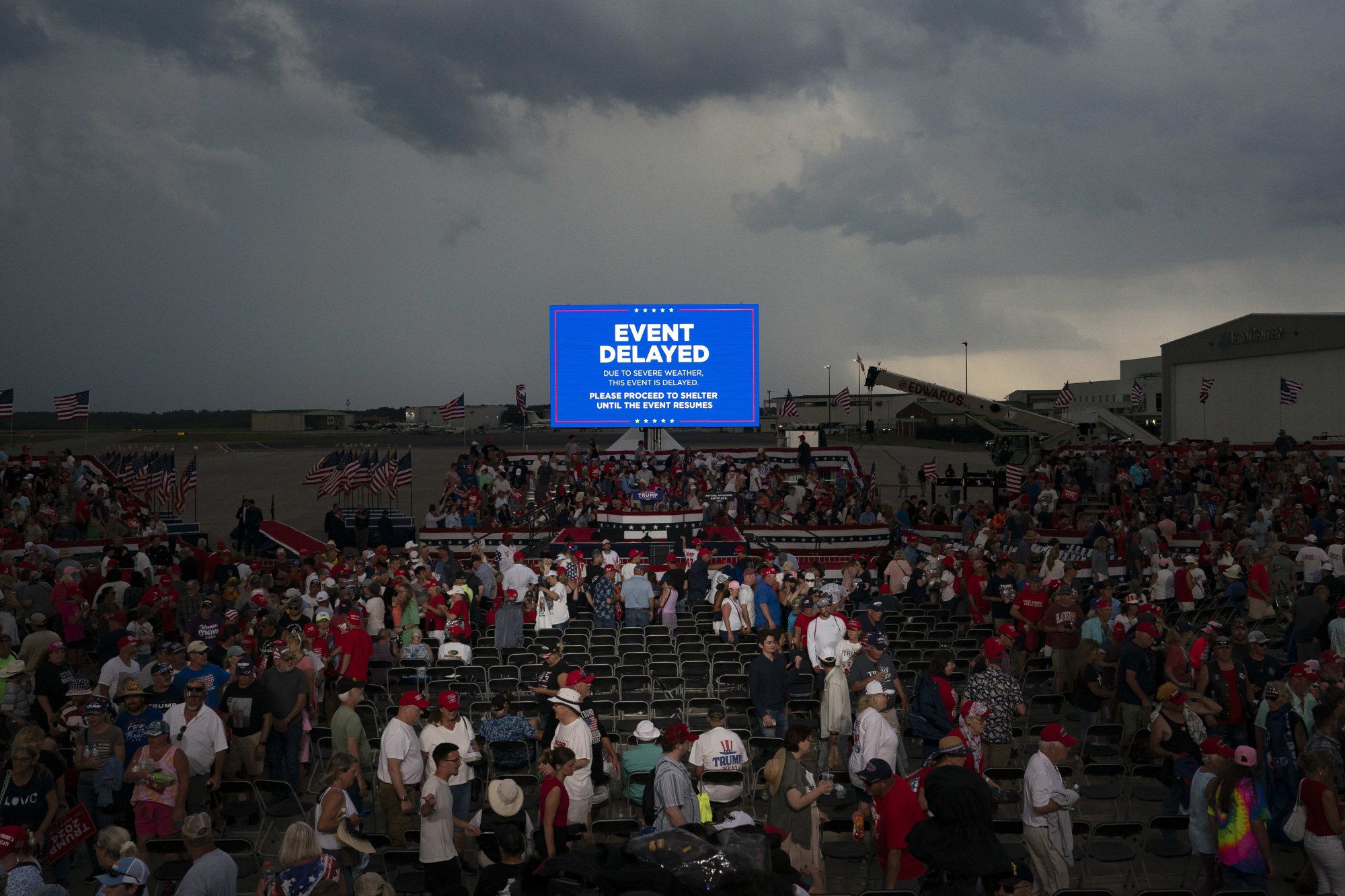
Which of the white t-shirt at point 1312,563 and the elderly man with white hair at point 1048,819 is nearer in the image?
the elderly man with white hair at point 1048,819

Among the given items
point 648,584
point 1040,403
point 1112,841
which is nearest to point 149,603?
point 648,584

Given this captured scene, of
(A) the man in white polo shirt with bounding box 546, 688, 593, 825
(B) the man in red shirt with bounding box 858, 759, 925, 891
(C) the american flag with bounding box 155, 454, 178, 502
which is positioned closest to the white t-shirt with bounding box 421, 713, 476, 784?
(A) the man in white polo shirt with bounding box 546, 688, 593, 825

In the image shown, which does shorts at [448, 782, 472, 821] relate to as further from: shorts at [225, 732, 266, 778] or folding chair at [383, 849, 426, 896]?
shorts at [225, 732, 266, 778]

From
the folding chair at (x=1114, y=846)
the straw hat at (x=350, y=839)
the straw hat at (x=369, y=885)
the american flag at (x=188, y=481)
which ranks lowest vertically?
the folding chair at (x=1114, y=846)

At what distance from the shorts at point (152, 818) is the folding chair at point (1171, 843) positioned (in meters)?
6.92

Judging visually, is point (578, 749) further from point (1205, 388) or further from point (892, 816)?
point (1205, 388)

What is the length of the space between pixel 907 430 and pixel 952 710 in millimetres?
85957

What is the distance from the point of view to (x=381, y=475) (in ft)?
97.6

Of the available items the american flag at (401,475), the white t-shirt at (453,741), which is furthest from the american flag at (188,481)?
the white t-shirt at (453,741)

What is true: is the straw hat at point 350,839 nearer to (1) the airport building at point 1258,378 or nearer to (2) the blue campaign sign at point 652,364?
(2) the blue campaign sign at point 652,364

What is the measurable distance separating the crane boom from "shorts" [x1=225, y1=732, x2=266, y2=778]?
31057 mm

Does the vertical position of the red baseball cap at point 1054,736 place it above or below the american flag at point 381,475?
below

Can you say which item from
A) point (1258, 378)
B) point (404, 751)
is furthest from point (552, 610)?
point (1258, 378)

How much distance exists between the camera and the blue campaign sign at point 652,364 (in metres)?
33.9
